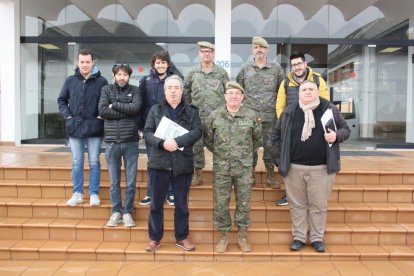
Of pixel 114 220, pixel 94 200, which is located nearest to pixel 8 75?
pixel 94 200

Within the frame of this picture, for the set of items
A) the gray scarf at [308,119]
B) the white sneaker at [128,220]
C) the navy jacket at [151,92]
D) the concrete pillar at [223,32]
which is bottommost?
the white sneaker at [128,220]

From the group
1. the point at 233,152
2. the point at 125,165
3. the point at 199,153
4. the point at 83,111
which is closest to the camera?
the point at 233,152

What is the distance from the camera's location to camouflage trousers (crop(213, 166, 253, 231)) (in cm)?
382

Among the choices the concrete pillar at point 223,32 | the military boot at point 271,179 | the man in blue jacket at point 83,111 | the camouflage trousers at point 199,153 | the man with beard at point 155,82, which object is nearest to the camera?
the man with beard at point 155,82

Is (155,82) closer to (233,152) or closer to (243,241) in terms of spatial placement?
(233,152)

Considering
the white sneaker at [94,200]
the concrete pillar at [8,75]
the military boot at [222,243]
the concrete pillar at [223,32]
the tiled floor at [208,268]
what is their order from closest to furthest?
the tiled floor at [208,268]
the military boot at [222,243]
the white sneaker at [94,200]
the concrete pillar at [223,32]
the concrete pillar at [8,75]

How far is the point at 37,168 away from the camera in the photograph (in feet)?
17.0

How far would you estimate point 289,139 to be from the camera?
3.92 meters

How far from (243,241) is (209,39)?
567cm

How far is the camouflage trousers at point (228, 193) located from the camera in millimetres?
3822

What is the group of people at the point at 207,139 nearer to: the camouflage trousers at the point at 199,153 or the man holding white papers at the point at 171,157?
the man holding white papers at the point at 171,157

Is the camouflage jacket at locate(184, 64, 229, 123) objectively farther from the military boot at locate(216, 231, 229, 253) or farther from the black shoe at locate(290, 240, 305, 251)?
the black shoe at locate(290, 240, 305, 251)

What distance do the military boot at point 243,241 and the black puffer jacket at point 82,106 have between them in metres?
1.86

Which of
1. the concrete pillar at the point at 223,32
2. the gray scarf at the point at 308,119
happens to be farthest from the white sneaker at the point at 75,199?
the concrete pillar at the point at 223,32
